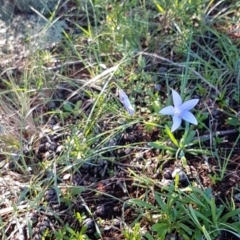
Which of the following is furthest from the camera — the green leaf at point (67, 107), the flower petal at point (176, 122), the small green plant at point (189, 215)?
the green leaf at point (67, 107)

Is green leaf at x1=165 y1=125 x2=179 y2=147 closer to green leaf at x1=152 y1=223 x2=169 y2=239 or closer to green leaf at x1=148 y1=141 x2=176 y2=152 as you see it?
green leaf at x1=148 y1=141 x2=176 y2=152

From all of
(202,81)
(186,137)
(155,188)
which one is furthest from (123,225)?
(202,81)

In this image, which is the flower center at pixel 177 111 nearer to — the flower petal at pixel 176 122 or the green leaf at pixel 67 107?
the flower petal at pixel 176 122

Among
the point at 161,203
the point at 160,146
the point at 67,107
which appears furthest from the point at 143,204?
the point at 67,107

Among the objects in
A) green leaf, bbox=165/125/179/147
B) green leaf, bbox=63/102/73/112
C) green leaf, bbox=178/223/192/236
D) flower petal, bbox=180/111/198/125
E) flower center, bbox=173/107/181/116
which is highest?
flower center, bbox=173/107/181/116

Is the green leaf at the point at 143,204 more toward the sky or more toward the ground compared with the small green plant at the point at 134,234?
more toward the sky

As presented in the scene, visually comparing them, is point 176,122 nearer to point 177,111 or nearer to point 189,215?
point 177,111

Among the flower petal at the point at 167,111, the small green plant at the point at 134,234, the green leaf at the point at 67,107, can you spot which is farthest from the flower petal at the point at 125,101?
the small green plant at the point at 134,234

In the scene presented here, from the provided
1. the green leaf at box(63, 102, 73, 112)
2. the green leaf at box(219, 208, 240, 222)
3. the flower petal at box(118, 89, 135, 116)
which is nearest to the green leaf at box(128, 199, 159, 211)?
the green leaf at box(219, 208, 240, 222)

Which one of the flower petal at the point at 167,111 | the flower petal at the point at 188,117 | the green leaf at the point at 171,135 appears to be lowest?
the green leaf at the point at 171,135

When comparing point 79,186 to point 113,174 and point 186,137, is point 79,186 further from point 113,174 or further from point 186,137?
point 186,137

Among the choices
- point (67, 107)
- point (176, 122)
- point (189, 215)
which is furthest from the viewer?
point (67, 107)
